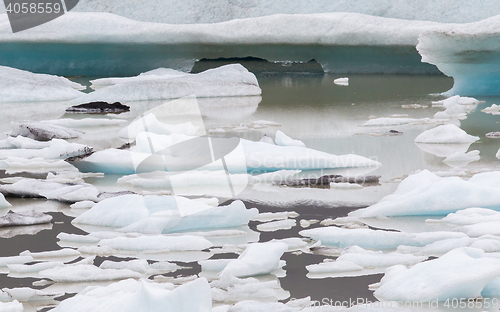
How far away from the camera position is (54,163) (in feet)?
9.68

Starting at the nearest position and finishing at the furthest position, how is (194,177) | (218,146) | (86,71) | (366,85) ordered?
(194,177) < (218,146) < (366,85) < (86,71)

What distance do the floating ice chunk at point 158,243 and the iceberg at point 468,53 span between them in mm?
4273

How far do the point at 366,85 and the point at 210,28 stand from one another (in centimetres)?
249

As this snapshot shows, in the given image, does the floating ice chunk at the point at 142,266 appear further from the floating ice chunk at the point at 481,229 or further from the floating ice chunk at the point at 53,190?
the floating ice chunk at the point at 481,229

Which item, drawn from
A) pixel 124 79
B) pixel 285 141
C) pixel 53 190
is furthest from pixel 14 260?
pixel 124 79

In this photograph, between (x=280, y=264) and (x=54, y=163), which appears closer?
(x=280, y=264)

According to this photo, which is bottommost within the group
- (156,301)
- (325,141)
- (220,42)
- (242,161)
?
(325,141)

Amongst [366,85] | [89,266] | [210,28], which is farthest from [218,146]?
[210,28]

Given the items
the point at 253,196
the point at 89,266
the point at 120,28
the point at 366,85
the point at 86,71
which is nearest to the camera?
the point at 89,266

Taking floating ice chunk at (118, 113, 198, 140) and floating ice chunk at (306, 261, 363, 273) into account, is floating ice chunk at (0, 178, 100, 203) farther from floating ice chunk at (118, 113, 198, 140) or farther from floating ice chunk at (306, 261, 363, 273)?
floating ice chunk at (118, 113, 198, 140)

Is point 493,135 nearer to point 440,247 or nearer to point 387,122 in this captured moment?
point 387,122

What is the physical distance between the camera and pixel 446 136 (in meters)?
3.43

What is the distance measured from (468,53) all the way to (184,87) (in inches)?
108

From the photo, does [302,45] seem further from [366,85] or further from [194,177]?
[194,177]
